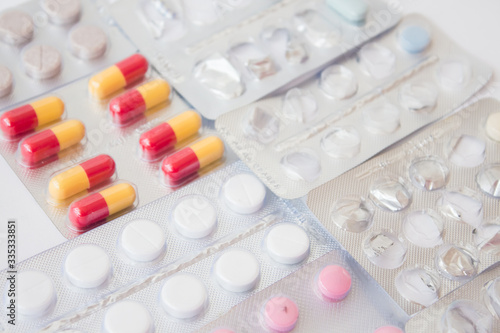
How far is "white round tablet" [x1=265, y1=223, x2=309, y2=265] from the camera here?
4.26ft

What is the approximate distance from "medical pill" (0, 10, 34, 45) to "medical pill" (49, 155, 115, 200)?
43 centimetres

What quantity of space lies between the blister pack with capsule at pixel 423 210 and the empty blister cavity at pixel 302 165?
5 centimetres

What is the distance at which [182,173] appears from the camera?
140 cm

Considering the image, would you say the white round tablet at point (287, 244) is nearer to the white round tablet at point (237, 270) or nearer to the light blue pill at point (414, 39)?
the white round tablet at point (237, 270)

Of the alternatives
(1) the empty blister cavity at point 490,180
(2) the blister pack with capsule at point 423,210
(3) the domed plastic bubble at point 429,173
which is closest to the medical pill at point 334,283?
(2) the blister pack with capsule at point 423,210

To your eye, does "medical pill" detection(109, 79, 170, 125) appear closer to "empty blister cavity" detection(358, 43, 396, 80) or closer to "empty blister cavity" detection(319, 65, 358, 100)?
"empty blister cavity" detection(319, 65, 358, 100)

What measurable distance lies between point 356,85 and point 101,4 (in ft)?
2.38

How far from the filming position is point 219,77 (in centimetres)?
156

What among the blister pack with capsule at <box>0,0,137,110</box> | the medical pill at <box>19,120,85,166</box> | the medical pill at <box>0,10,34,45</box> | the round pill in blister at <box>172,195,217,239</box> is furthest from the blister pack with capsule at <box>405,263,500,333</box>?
the medical pill at <box>0,10,34,45</box>

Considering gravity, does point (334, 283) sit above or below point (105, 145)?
below

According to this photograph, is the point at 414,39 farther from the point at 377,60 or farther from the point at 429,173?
the point at 429,173

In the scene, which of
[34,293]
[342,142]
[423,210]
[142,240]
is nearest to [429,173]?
[423,210]

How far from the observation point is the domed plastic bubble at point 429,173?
1396 mm

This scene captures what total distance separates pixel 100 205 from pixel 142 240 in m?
0.12
